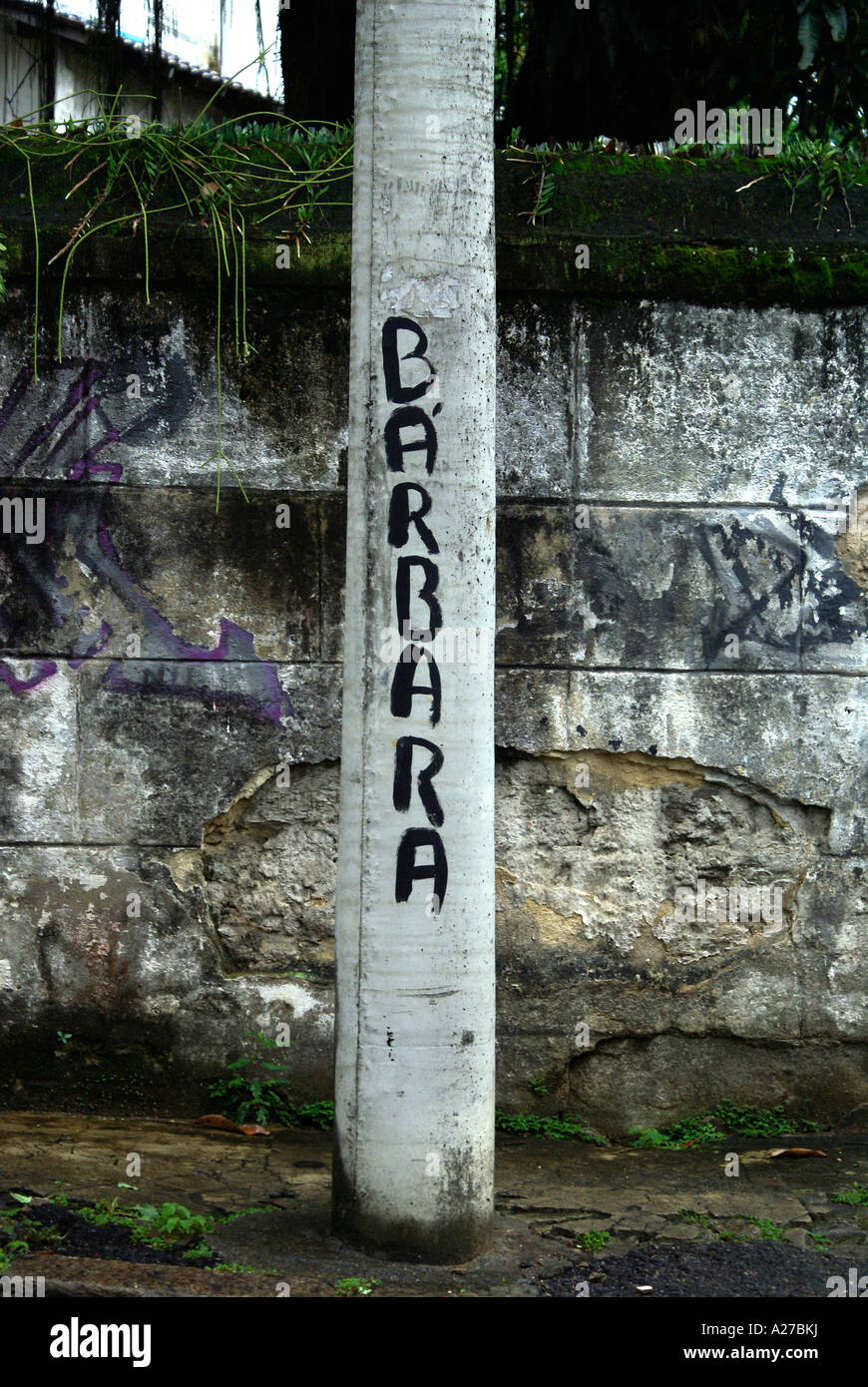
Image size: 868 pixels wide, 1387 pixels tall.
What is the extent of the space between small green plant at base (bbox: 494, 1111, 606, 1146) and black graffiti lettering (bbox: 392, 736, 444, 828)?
1.41 meters

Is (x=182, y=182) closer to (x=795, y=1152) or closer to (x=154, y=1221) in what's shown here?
(x=154, y=1221)

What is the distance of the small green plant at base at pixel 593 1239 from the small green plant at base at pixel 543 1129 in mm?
671

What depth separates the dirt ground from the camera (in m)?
2.86

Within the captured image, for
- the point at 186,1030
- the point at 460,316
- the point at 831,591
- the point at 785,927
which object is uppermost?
the point at 460,316

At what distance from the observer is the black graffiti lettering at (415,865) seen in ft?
9.84

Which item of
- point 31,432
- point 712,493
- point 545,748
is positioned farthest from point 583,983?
point 31,432

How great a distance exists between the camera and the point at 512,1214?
10.9 feet

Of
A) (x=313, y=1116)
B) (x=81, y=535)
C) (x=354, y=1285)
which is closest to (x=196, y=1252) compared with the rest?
(x=354, y=1285)

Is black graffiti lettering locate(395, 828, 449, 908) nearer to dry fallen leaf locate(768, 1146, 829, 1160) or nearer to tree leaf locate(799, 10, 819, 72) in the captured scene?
dry fallen leaf locate(768, 1146, 829, 1160)

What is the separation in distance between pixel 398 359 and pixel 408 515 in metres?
0.39

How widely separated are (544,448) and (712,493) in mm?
572

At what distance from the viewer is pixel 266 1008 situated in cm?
393

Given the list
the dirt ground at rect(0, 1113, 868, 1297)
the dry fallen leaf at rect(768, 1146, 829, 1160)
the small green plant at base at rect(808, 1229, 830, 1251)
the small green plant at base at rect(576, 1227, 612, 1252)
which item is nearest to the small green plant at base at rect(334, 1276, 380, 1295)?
the dirt ground at rect(0, 1113, 868, 1297)

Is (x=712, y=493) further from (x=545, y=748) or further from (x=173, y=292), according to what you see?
(x=173, y=292)
